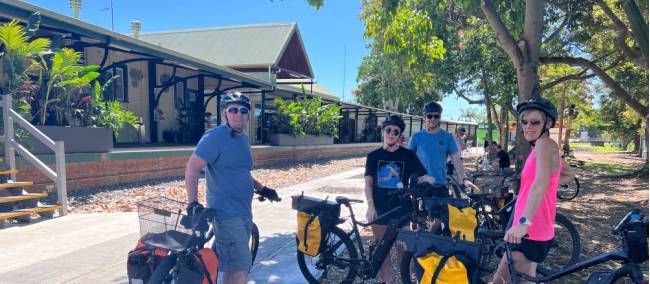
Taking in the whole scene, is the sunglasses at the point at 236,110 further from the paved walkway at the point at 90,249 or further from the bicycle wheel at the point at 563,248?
the bicycle wheel at the point at 563,248

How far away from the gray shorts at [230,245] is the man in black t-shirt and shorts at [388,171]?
121cm

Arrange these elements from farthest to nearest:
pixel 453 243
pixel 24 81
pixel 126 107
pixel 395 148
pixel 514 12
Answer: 1. pixel 126 107
2. pixel 514 12
3. pixel 24 81
4. pixel 395 148
5. pixel 453 243

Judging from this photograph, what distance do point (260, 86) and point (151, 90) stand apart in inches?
160

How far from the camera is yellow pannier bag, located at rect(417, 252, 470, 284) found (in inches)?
94.0

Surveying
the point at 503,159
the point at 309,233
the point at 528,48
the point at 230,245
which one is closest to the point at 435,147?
the point at 309,233

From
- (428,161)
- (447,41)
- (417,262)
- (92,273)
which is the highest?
(447,41)

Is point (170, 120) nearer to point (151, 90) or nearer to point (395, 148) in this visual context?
point (151, 90)

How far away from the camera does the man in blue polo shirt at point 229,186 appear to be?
2.88 metres

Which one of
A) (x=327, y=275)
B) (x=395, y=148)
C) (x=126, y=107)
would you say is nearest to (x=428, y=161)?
(x=395, y=148)

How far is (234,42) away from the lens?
2227cm

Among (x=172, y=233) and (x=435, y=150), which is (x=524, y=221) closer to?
(x=435, y=150)

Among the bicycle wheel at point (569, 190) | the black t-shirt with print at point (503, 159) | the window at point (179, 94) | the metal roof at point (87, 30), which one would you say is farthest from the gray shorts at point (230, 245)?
the window at point (179, 94)

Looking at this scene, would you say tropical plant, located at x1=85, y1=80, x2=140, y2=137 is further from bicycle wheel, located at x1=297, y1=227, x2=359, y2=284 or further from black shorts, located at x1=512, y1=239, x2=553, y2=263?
black shorts, located at x1=512, y1=239, x2=553, y2=263

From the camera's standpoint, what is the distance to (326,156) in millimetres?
19250
